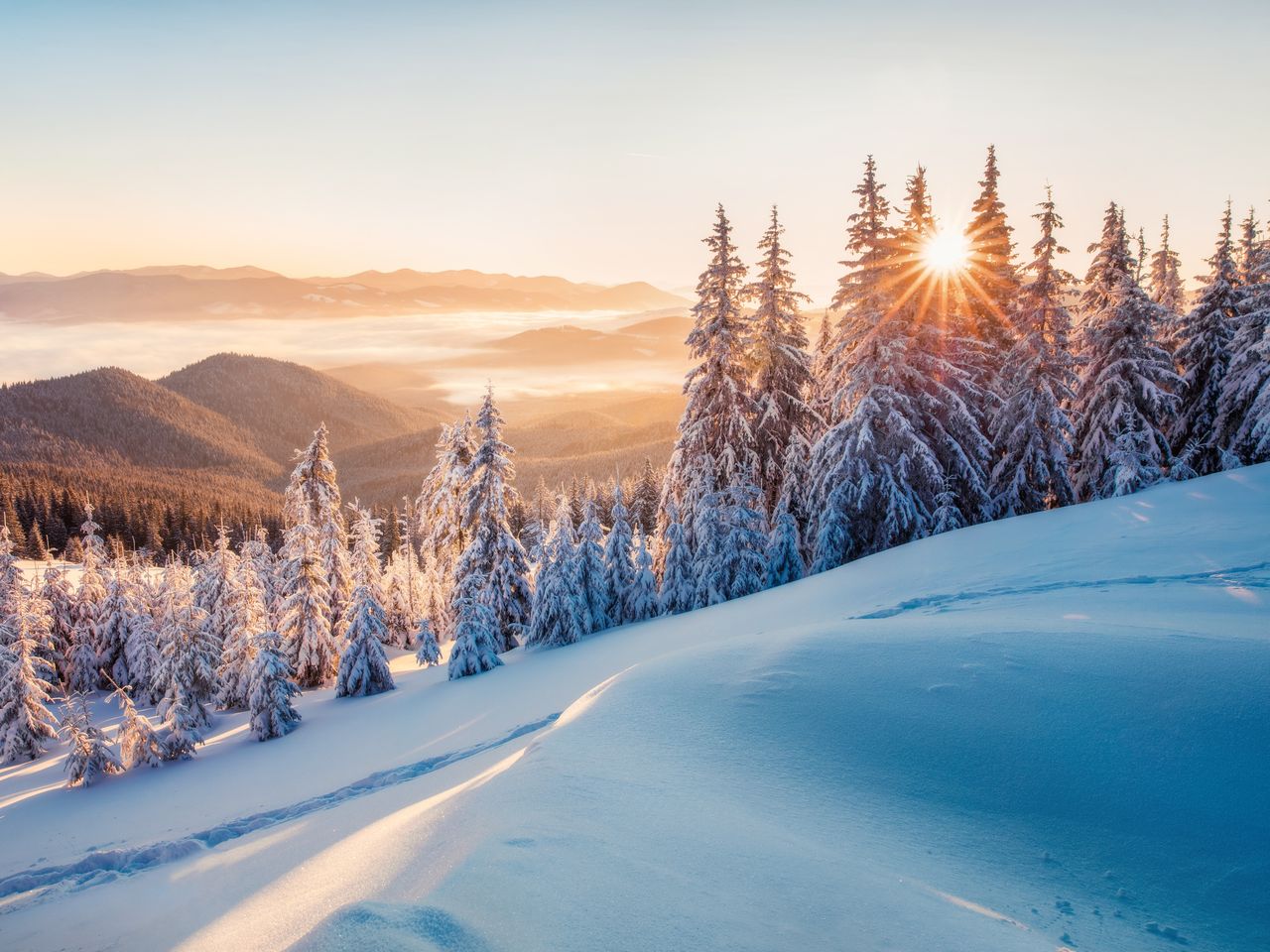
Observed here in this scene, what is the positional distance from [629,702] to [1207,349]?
31.0 metres

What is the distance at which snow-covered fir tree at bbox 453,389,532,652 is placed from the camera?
2591 centimetres

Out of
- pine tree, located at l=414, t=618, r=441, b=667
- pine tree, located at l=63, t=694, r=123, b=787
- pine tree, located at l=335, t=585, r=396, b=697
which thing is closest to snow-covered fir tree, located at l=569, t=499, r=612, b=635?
pine tree, located at l=335, t=585, r=396, b=697

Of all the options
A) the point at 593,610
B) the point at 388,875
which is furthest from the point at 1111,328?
the point at 388,875

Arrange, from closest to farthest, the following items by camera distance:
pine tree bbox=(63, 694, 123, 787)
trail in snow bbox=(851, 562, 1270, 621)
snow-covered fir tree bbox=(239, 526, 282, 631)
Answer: trail in snow bbox=(851, 562, 1270, 621), pine tree bbox=(63, 694, 123, 787), snow-covered fir tree bbox=(239, 526, 282, 631)

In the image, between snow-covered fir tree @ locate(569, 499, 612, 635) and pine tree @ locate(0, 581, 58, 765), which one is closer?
snow-covered fir tree @ locate(569, 499, 612, 635)

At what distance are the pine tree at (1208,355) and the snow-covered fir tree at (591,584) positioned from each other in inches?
918

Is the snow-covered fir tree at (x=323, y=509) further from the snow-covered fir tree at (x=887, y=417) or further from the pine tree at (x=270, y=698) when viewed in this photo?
the snow-covered fir tree at (x=887, y=417)

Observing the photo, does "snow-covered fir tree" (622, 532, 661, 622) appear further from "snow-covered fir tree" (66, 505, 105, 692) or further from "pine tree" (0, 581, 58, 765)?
"snow-covered fir tree" (66, 505, 105, 692)

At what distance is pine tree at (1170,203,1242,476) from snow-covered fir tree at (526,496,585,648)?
24385mm

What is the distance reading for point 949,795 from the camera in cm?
556

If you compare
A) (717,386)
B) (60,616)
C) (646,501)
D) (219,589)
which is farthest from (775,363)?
(646,501)

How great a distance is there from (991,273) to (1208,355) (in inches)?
442

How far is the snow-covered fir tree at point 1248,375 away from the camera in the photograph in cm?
2222

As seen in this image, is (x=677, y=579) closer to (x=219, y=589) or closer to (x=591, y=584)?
(x=591, y=584)
